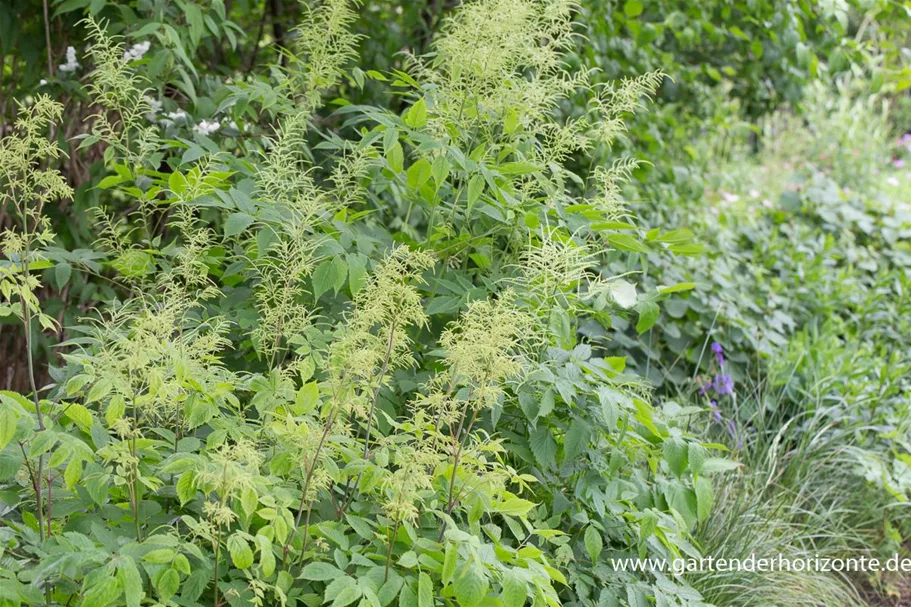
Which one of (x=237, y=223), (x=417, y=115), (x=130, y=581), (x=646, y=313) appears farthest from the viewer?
(x=646, y=313)

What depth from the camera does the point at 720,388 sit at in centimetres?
395

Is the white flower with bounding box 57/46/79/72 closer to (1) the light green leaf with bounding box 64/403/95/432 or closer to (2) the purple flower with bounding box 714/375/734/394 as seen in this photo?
(1) the light green leaf with bounding box 64/403/95/432

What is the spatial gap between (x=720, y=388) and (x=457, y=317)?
175 centimetres

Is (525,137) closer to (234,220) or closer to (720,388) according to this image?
(234,220)

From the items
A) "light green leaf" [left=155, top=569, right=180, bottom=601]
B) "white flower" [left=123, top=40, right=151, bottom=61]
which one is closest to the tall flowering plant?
"white flower" [left=123, top=40, right=151, bottom=61]

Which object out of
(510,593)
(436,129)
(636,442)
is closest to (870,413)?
(636,442)

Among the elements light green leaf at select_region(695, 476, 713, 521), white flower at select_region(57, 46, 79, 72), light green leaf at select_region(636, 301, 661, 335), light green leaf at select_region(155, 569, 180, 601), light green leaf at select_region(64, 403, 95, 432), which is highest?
white flower at select_region(57, 46, 79, 72)

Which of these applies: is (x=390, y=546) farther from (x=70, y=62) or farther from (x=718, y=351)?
(x=718, y=351)

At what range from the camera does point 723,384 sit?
3.96 m

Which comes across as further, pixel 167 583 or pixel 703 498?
pixel 703 498

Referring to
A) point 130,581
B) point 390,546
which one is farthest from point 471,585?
point 130,581

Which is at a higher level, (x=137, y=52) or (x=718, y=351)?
(x=137, y=52)

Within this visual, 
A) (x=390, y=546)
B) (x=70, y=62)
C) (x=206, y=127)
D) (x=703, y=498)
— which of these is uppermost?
(x=70, y=62)

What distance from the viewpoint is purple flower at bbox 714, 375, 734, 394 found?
393cm
